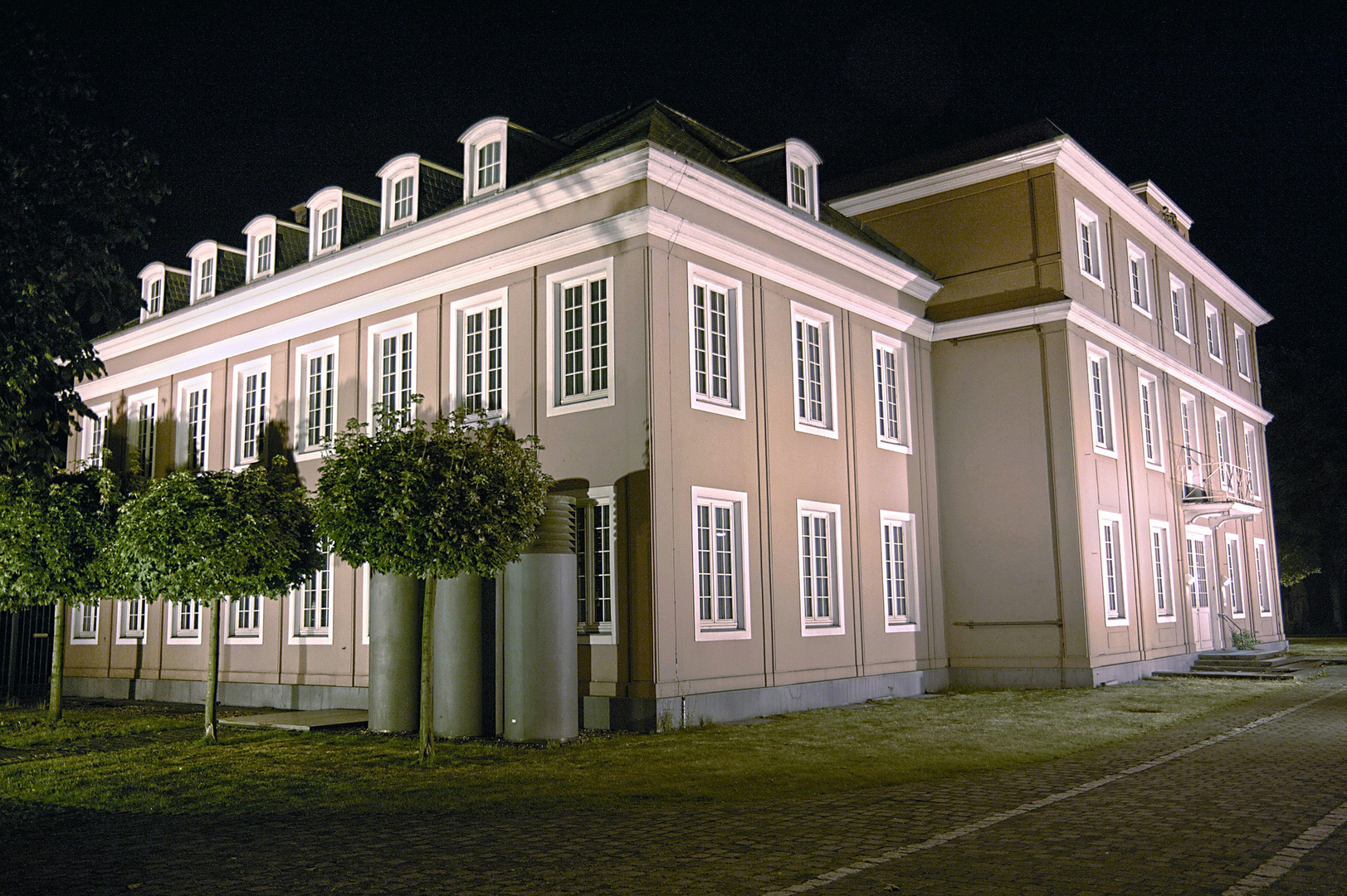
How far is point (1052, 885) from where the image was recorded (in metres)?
6.48

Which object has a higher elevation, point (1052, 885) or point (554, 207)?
point (554, 207)

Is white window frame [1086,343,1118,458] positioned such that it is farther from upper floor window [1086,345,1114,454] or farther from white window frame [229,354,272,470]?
white window frame [229,354,272,470]

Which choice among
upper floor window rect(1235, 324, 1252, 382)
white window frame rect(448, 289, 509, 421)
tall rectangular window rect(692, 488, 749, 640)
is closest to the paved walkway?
tall rectangular window rect(692, 488, 749, 640)

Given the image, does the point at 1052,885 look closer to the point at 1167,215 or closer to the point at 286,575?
the point at 286,575

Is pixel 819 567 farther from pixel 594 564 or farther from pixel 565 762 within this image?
pixel 565 762

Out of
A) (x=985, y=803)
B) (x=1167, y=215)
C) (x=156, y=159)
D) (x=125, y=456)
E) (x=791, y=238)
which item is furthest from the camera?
(x=1167, y=215)

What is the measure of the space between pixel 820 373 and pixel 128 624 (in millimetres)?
Result: 16453

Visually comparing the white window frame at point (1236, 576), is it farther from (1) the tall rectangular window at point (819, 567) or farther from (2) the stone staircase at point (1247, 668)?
(1) the tall rectangular window at point (819, 567)

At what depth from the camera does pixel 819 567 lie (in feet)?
61.6

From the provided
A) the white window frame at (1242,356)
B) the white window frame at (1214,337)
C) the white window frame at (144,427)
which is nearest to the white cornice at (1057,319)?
the white window frame at (1214,337)

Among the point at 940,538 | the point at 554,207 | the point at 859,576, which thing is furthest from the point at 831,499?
the point at 554,207

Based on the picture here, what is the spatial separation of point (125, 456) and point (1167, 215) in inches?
1078

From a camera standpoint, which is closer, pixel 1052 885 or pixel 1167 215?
pixel 1052 885

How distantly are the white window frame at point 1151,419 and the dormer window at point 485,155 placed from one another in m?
15.5
